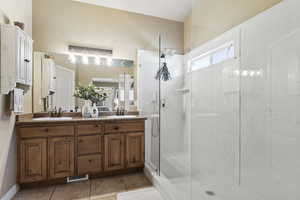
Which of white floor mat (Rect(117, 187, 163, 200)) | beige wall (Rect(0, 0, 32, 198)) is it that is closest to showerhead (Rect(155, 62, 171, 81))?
white floor mat (Rect(117, 187, 163, 200))

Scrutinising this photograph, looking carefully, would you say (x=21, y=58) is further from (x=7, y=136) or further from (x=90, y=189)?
(x=90, y=189)

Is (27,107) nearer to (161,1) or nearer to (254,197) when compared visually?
(161,1)

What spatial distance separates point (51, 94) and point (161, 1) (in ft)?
7.45

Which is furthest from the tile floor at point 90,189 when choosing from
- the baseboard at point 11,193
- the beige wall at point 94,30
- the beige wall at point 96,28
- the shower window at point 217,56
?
the beige wall at point 96,28

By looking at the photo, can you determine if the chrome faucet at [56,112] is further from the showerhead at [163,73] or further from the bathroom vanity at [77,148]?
the showerhead at [163,73]

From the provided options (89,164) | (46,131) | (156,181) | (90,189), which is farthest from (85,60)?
(156,181)

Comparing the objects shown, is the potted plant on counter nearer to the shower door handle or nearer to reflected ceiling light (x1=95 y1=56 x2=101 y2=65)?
reflected ceiling light (x1=95 y1=56 x2=101 y2=65)

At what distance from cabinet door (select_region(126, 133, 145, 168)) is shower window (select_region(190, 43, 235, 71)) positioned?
1.35 meters

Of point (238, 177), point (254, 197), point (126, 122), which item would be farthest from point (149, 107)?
point (254, 197)

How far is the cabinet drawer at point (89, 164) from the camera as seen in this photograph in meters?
2.06

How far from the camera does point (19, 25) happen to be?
174 centimetres

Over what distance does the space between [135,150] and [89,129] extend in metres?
0.73

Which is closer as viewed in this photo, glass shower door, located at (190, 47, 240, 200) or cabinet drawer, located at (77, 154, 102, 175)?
glass shower door, located at (190, 47, 240, 200)

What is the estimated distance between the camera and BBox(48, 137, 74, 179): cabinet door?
195cm
